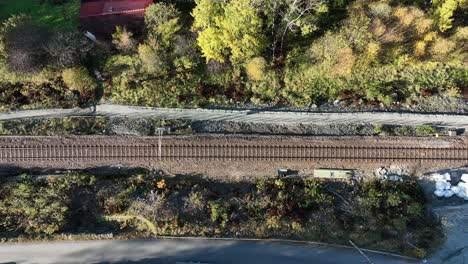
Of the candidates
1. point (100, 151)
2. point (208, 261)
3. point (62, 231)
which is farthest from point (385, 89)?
point (62, 231)

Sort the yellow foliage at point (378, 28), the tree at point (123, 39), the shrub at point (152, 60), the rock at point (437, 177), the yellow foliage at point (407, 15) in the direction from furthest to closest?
the rock at point (437, 177) → the tree at point (123, 39) → the shrub at point (152, 60) → the yellow foliage at point (407, 15) → the yellow foliage at point (378, 28)

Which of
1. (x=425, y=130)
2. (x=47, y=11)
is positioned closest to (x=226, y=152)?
(x=425, y=130)

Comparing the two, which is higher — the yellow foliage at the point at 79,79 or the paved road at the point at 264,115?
the yellow foliage at the point at 79,79

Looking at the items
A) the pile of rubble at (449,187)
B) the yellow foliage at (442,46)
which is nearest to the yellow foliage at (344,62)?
the yellow foliage at (442,46)

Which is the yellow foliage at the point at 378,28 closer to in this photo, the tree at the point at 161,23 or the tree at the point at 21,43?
the tree at the point at 161,23

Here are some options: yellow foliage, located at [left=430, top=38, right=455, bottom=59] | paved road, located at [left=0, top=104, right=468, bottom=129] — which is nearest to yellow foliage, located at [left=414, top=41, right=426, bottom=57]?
yellow foliage, located at [left=430, top=38, right=455, bottom=59]

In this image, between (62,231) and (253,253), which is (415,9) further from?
(62,231)

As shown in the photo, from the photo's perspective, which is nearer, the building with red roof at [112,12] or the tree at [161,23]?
the tree at [161,23]
